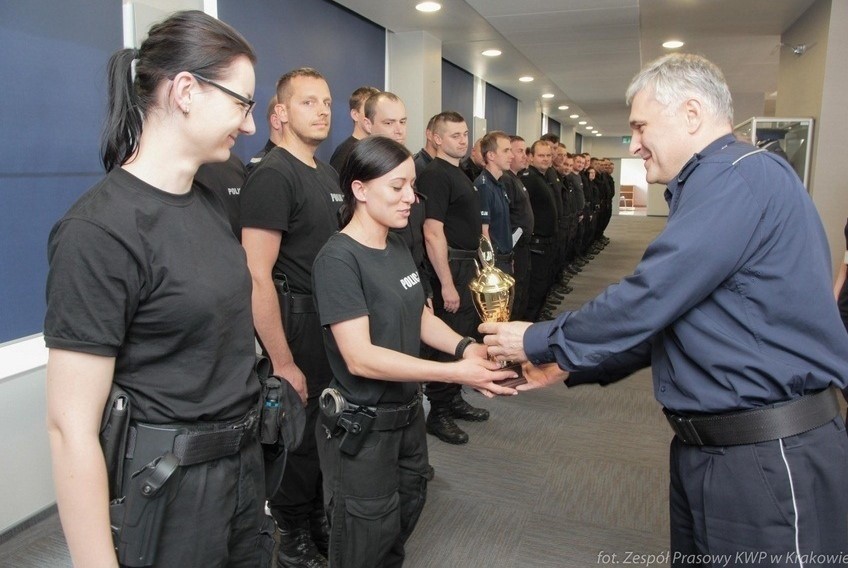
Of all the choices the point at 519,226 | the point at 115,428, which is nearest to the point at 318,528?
the point at 115,428

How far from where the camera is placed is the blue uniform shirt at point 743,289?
1.26m

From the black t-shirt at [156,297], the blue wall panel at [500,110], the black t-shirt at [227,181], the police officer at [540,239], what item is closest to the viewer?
the black t-shirt at [156,297]

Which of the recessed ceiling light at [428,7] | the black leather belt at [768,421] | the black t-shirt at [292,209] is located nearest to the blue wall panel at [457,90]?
the recessed ceiling light at [428,7]

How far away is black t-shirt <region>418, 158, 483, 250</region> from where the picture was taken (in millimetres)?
3711

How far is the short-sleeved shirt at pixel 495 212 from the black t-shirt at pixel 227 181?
205cm

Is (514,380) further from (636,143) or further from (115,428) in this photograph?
(115,428)

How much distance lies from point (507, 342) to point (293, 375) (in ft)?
2.71

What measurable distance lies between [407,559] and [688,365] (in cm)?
154

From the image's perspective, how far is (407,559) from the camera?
244 centimetres

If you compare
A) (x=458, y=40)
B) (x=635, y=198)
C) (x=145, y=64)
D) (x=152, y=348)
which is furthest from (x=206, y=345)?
(x=635, y=198)

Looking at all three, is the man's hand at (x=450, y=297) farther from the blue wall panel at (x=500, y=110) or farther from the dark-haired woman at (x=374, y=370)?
→ the blue wall panel at (x=500, y=110)

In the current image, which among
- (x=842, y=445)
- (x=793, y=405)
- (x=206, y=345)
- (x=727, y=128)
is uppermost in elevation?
(x=727, y=128)

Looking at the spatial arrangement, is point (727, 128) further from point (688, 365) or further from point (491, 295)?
point (491, 295)

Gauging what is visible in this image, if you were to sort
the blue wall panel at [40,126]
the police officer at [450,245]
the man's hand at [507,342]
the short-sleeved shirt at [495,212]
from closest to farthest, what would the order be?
the man's hand at [507,342] < the blue wall panel at [40,126] < the police officer at [450,245] < the short-sleeved shirt at [495,212]
